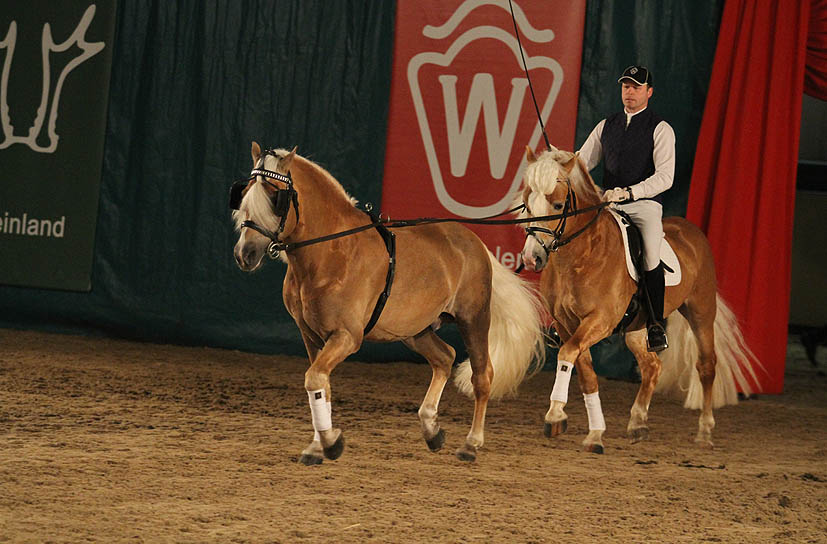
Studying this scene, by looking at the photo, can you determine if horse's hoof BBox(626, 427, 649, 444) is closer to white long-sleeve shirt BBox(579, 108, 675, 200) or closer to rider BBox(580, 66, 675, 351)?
rider BBox(580, 66, 675, 351)

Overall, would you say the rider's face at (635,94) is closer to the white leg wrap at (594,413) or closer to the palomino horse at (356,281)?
the palomino horse at (356,281)

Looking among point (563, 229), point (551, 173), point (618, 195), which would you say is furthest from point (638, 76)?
point (563, 229)

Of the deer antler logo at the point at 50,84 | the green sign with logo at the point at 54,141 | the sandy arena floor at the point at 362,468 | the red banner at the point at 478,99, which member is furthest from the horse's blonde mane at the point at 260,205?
the deer antler logo at the point at 50,84

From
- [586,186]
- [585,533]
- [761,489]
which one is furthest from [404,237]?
[761,489]

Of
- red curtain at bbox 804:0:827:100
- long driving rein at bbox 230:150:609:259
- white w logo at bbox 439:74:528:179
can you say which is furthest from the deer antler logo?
red curtain at bbox 804:0:827:100

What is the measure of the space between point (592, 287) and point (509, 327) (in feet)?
1.70

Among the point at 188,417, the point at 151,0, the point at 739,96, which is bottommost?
the point at 188,417

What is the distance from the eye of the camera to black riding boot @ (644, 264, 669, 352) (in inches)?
220

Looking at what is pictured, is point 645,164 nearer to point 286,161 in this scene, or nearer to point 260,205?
point 286,161

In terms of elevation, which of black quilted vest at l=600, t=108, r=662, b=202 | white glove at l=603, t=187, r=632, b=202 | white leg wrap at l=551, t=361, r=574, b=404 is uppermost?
black quilted vest at l=600, t=108, r=662, b=202

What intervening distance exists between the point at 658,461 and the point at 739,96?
3.68 meters

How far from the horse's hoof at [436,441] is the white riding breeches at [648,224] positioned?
5.12 feet

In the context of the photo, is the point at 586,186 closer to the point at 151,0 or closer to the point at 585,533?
the point at 585,533

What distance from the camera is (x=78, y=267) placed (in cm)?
907
